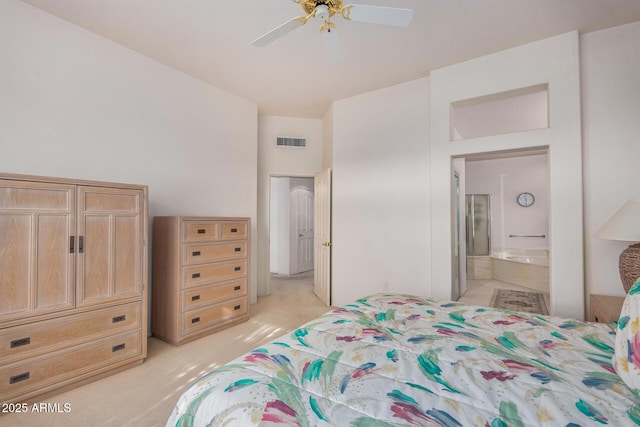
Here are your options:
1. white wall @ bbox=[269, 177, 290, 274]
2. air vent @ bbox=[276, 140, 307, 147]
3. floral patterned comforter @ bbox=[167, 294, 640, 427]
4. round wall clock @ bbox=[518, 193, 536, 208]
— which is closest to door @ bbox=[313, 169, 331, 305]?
air vent @ bbox=[276, 140, 307, 147]

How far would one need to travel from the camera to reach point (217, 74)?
11.1 feet

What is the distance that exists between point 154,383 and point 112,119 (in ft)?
7.59

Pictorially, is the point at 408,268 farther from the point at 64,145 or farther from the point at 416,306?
the point at 64,145

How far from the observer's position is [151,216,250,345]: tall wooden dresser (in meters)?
2.83

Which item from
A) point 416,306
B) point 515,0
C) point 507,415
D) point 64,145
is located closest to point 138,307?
point 64,145

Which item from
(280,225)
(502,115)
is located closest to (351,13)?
(502,115)

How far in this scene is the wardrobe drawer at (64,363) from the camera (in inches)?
73.0

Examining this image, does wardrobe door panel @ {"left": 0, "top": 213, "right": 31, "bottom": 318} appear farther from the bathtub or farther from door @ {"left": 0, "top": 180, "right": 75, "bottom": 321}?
the bathtub

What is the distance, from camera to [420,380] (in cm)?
108

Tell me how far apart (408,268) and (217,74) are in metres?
3.14

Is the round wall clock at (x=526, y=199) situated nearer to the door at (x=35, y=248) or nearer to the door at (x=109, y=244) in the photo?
the door at (x=109, y=244)

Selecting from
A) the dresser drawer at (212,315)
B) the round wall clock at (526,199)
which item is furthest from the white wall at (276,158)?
the round wall clock at (526,199)

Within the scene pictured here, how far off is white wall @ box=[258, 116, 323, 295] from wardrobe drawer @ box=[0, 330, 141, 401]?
7.42ft

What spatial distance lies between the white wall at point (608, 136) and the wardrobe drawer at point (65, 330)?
391 cm
